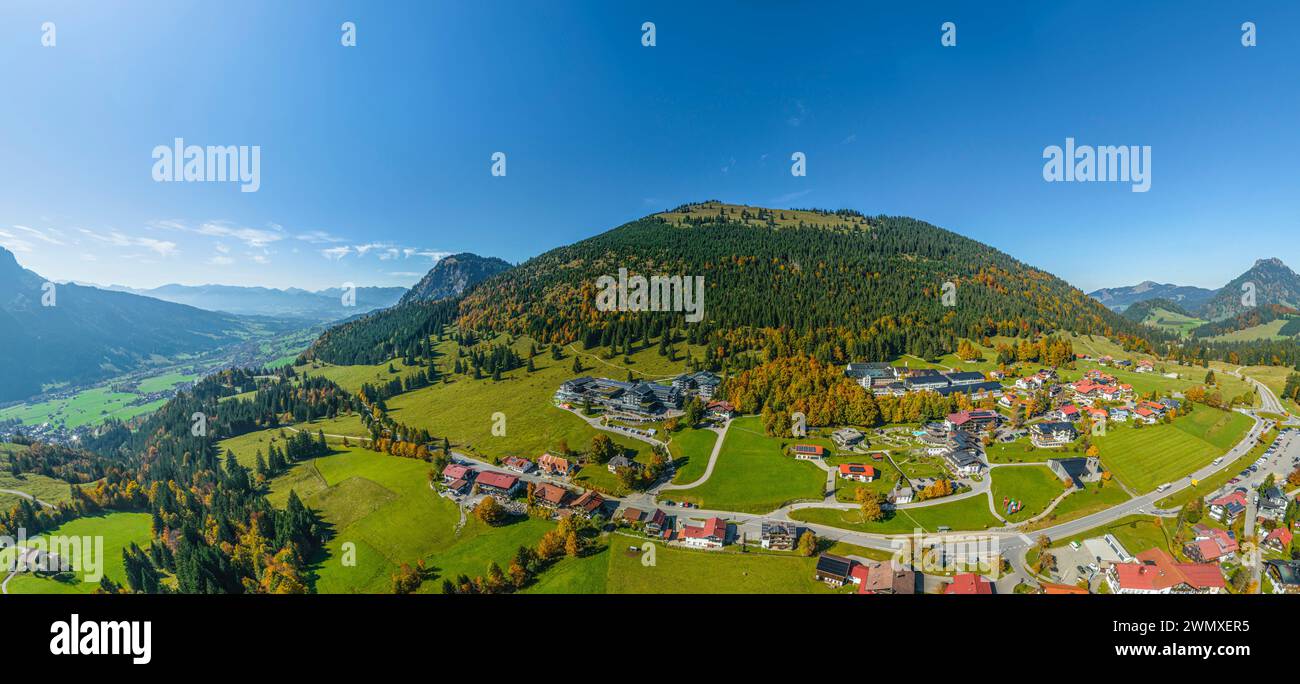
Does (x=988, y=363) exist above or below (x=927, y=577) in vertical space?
above

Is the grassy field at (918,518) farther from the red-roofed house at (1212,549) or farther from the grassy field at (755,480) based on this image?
the red-roofed house at (1212,549)

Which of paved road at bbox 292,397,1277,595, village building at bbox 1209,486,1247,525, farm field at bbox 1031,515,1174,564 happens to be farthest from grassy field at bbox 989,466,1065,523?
village building at bbox 1209,486,1247,525

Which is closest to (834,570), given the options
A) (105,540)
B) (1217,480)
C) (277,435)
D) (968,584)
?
(968,584)

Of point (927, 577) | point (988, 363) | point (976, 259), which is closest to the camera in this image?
point (927, 577)

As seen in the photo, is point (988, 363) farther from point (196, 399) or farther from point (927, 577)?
point (196, 399)

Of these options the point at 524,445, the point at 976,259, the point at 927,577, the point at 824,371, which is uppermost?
the point at 976,259

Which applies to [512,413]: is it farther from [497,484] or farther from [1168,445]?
[1168,445]
